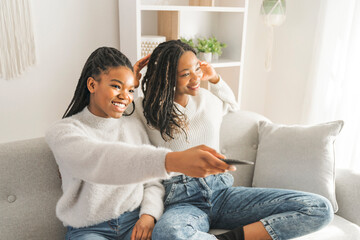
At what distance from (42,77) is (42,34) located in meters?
0.21

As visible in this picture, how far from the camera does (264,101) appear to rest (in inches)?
98.9

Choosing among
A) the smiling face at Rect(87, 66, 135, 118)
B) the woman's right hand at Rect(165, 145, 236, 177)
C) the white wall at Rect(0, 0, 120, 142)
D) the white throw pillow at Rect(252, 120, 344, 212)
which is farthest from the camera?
the white wall at Rect(0, 0, 120, 142)

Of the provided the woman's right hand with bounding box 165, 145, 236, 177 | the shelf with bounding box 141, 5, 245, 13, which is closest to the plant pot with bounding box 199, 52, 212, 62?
the shelf with bounding box 141, 5, 245, 13

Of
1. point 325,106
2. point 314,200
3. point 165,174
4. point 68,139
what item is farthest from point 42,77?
point 325,106

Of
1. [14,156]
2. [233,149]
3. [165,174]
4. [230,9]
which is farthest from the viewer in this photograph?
[230,9]

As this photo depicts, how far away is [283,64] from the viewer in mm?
2283

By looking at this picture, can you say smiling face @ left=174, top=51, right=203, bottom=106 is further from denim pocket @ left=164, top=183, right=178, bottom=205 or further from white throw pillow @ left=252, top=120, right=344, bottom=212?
white throw pillow @ left=252, top=120, right=344, bottom=212

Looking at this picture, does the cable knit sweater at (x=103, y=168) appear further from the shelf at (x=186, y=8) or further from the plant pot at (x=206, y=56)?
the plant pot at (x=206, y=56)

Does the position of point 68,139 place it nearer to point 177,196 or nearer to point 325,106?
point 177,196

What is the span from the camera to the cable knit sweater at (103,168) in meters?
0.85

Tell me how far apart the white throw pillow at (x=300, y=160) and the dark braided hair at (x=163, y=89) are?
0.46m

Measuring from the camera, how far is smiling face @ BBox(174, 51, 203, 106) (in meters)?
1.23

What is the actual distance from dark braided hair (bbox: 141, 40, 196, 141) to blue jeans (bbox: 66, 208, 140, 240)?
1.03 ft

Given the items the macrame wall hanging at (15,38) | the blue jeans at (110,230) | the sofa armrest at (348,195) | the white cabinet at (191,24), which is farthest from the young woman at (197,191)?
the macrame wall hanging at (15,38)
